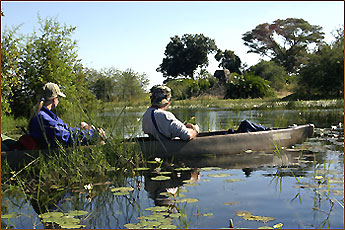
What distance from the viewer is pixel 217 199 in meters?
3.98

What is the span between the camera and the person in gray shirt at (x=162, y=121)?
6016mm

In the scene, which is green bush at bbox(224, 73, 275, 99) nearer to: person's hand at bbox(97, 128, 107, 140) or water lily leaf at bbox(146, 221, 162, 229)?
person's hand at bbox(97, 128, 107, 140)

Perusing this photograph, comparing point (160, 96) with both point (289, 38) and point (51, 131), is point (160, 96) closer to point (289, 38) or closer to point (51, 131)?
point (51, 131)

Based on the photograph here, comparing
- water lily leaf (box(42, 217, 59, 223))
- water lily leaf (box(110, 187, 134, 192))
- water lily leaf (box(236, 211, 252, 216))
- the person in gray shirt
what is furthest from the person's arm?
water lily leaf (box(42, 217, 59, 223))

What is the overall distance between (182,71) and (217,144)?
155 feet

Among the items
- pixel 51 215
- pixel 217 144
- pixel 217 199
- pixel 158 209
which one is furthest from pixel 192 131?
pixel 51 215

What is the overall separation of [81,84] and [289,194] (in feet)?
41.0

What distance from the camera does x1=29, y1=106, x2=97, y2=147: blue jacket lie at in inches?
209

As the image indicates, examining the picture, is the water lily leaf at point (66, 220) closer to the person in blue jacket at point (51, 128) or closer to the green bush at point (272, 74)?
the person in blue jacket at point (51, 128)

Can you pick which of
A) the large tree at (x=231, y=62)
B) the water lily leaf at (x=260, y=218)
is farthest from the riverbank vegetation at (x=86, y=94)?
the large tree at (x=231, y=62)

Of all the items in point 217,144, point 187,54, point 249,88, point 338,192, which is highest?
point 187,54

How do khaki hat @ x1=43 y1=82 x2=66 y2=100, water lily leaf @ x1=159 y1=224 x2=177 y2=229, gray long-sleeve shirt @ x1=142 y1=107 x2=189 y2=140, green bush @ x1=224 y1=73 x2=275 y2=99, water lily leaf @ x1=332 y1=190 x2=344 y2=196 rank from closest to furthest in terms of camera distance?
water lily leaf @ x1=159 y1=224 x2=177 y2=229, water lily leaf @ x1=332 y1=190 x2=344 y2=196, khaki hat @ x1=43 y1=82 x2=66 y2=100, gray long-sleeve shirt @ x1=142 y1=107 x2=189 y2=140, green bush @ x1=224 y1=73 x2=275 y2=99

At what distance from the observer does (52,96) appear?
17.9 feet

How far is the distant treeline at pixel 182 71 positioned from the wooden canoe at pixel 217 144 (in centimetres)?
73
